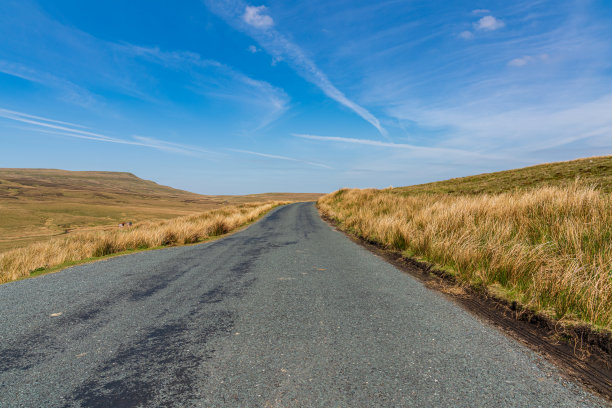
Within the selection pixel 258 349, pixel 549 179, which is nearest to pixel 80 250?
pixel 258 349

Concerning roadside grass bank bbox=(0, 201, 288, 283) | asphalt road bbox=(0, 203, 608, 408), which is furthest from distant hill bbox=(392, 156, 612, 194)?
roadside grass bank bbox=(0, 201, 288, 283)

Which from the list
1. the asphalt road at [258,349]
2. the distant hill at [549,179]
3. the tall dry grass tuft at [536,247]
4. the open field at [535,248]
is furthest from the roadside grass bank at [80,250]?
the distant hill at [549,179]

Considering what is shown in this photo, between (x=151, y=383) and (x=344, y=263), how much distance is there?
16.9ft

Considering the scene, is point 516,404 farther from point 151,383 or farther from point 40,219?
point 40,219

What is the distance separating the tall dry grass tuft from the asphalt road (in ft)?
3.48

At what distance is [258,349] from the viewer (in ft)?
9.38

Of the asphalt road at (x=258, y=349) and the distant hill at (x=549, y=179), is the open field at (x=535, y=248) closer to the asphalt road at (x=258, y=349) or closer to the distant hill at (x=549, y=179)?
the asphalt road at (x=258, y=349)

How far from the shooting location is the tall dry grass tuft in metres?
3.41

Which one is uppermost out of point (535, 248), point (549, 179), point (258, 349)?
point (549, 179)

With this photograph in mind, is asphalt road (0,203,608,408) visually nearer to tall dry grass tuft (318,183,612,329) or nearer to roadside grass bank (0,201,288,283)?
tall dry grass tuft (318,183,612,329)

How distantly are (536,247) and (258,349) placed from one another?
482 centimetres

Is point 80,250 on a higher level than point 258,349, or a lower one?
lower

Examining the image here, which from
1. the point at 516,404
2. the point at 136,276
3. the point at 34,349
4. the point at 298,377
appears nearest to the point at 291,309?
the point at 298,377

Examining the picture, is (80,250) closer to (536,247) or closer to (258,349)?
(258,349)
